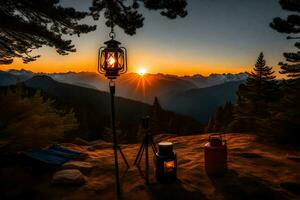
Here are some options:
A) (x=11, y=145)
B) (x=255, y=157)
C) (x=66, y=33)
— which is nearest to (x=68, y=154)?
(x=11, y=145)

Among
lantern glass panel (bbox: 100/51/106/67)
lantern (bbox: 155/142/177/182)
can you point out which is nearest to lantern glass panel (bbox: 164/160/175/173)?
lantern (bbox: 155/142/177/182)

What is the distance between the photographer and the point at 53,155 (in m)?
8.92

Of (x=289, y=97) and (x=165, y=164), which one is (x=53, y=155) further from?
(x=289, y=97)

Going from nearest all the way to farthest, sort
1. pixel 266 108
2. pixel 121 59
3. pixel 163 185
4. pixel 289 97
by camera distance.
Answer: pixel 163 185 < pixel 121 59 < pixel 289 97 < pixel 266 108

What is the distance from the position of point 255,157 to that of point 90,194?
19.6 feet

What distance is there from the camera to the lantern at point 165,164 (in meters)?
7.14

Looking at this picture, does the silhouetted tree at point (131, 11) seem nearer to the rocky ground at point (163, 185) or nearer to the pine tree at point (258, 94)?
the rocky ground at point (163, 185)

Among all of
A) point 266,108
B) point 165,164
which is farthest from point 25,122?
point 266,108

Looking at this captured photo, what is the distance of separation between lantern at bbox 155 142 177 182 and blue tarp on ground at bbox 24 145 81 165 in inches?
124

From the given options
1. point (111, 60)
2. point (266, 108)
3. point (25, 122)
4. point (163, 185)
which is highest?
point (111, 60)

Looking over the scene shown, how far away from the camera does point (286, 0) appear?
52.0 feet

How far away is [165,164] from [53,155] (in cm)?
392

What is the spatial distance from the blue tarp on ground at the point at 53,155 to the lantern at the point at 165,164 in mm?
3150

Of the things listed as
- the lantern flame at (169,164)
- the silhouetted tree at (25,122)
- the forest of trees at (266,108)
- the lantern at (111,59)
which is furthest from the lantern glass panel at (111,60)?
the forest of trees at (266,108)
